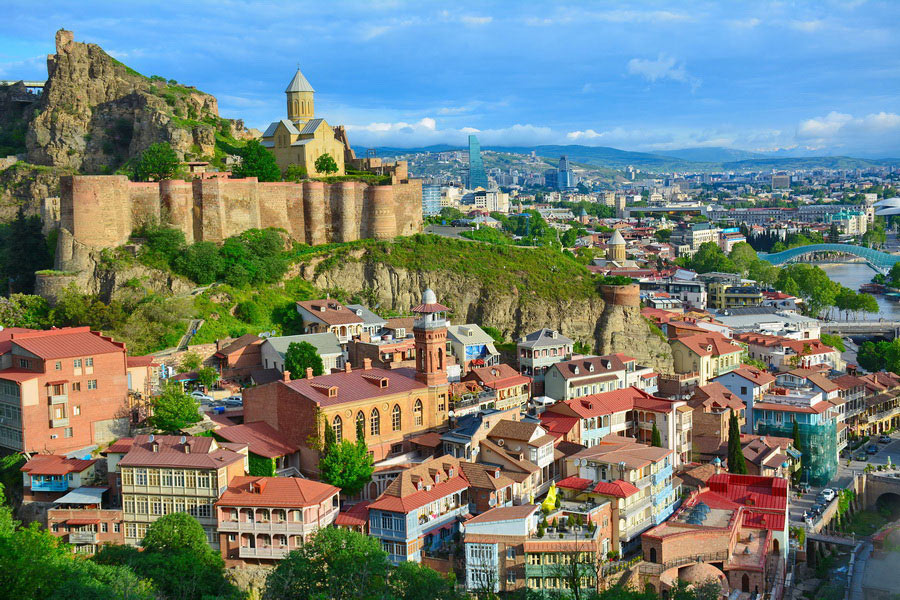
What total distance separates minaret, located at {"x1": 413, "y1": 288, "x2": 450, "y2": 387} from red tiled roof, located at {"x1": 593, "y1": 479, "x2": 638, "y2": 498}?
723 cm

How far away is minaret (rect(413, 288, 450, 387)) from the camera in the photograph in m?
33.3

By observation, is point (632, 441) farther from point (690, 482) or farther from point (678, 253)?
point (678, 253)

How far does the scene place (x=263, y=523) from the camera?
26359 millimetres

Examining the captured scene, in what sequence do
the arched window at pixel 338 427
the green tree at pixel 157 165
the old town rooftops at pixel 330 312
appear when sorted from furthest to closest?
the green tree at pixel 157 165 < the old town rooftops at pixel 330 312 < the arched window at pixel 338 427

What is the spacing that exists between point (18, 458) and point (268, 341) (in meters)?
11.0

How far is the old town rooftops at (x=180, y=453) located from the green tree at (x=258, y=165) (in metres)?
23.7

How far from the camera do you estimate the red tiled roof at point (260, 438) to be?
29562 mm

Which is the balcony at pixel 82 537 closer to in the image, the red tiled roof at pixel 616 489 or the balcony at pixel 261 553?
the balcony at pixel 261 553

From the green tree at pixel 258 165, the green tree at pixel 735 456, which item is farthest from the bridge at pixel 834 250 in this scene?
the green tree at pixel 735 456

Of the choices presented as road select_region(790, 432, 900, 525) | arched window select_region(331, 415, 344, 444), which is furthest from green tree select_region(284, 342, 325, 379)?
road select_region(790, 432, 900, 525)

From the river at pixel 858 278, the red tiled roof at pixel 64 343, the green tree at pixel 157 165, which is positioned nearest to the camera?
the red tiled roof at pixel 64 343

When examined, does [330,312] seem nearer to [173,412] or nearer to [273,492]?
[173,412]

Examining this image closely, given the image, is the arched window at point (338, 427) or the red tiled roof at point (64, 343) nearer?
the red tiled roof at point (64, 343)

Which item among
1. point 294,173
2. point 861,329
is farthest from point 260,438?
point 861,329
